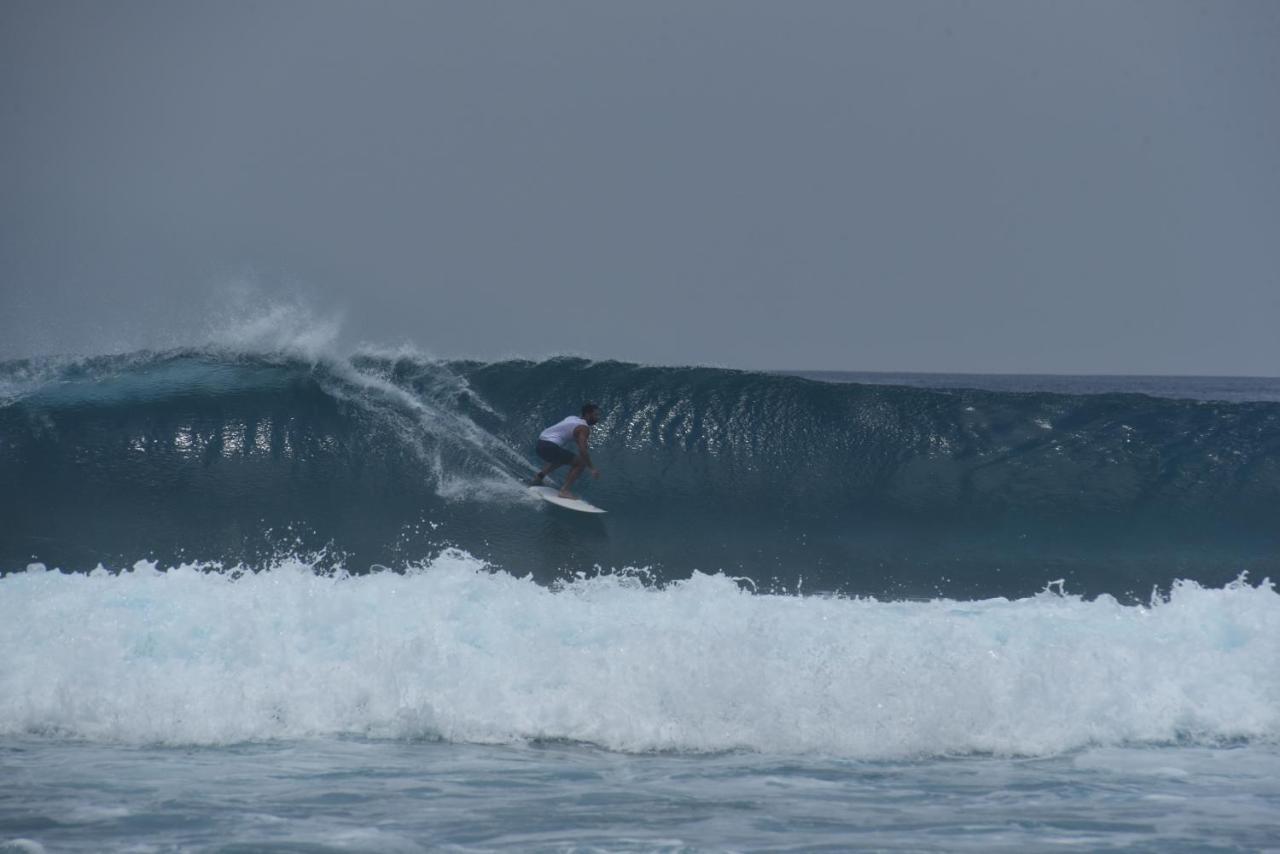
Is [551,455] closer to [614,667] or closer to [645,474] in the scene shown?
[645,474]

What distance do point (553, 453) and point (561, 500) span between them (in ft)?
1.67

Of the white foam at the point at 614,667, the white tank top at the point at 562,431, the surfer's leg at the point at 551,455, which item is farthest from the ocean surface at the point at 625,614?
the white tank top at the point at 562,431

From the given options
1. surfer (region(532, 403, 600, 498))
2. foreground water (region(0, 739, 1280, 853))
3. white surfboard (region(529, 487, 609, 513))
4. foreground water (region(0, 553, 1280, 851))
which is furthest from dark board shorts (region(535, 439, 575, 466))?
foreground water (region(0, 739, 1280, 853))

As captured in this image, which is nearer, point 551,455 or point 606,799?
point 606,799

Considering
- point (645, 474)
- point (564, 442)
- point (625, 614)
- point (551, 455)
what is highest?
point (564, 442)

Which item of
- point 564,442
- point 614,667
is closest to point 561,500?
point 564,442

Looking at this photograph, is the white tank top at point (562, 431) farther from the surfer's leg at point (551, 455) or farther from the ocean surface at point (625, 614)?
the ocean surface at point (625, 614)

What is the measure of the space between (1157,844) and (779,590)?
5227 millimetres

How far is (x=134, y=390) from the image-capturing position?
1280 cm

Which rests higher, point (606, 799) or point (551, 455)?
point (551, 455)

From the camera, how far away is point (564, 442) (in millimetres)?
11484

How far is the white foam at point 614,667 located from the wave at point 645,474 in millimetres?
2108

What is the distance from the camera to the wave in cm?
1075

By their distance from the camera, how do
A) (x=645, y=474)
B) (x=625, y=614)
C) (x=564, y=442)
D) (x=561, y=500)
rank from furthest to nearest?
(x=645, y=474), (x=564, y=442), (x=561, y=500), (x=625, y=614)
